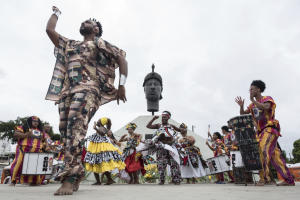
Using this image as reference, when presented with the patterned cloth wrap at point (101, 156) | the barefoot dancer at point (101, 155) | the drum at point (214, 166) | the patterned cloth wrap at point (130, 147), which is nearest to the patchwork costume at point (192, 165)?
the drum at point (214, 166)

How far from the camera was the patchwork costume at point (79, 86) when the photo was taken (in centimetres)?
264

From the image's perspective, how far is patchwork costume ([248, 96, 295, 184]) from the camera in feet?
13.4

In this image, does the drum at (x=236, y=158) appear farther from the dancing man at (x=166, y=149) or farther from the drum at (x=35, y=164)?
the drum at (x=35, y=164)

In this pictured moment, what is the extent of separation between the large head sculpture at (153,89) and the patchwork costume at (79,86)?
401 inches

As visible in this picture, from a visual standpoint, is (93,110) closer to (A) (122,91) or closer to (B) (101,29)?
(A) (122,91)

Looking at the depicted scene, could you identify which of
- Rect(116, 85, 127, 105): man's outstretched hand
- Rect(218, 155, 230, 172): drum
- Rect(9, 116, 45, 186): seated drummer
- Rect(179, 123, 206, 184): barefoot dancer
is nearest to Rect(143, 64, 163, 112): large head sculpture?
Rect(179, 123, 206, 184): barefoot dancer

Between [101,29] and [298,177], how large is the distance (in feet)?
30.7

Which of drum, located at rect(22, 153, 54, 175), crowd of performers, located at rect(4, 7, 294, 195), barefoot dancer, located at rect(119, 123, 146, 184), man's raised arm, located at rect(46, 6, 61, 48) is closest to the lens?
crowd of performers, located at rect(4, 7, 294, 195)

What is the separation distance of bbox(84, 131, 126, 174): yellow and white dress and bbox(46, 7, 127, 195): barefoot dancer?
270 centimetres

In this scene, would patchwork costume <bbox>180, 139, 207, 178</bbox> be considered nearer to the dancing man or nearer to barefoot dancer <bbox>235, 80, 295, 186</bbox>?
the dancing man

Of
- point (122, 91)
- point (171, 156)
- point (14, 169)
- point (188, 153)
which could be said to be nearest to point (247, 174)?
point (171, 156)

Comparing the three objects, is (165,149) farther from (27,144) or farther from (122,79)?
(27,144)

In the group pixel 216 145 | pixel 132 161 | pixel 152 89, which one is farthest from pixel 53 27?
pixel 152 89

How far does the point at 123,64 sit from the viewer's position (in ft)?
9.78
